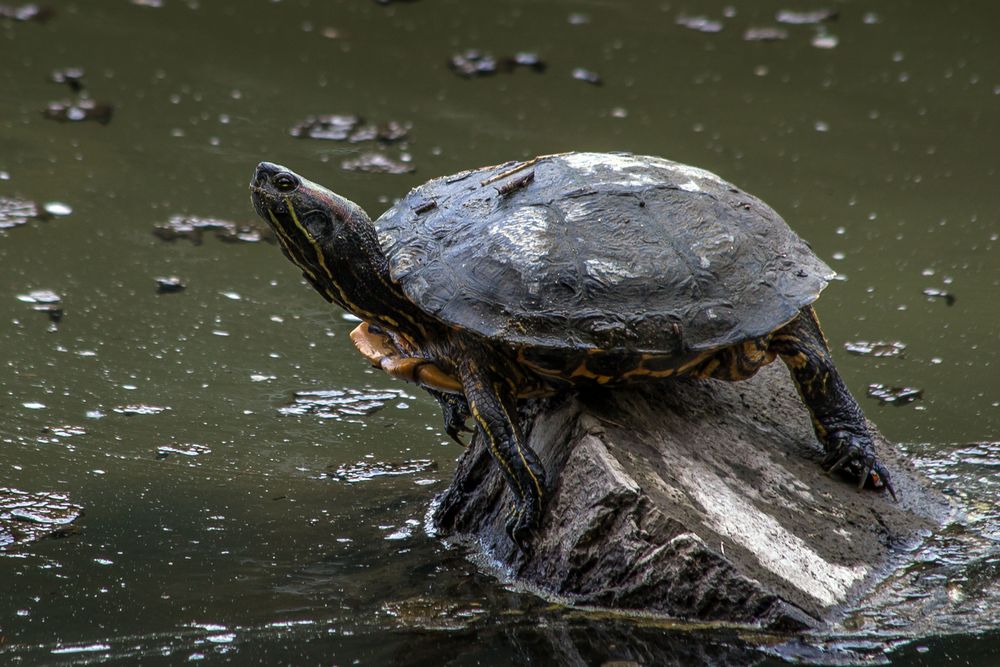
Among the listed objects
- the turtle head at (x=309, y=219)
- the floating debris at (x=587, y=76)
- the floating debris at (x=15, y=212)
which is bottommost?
the floating debris at (x=15, y=212)

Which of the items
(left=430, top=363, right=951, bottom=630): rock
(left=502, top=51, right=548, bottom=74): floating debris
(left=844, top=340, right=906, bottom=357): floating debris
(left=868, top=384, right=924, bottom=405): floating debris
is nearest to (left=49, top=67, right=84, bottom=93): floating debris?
(left=502, top=51, right=548, bottom=74): floating debris

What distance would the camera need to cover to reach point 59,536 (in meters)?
3.14

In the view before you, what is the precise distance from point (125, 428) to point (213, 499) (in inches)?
25.9

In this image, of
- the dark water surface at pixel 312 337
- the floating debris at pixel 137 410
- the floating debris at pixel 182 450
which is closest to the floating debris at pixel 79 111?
the dark water surface at pixel 312 337

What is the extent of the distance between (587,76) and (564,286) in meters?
4.53

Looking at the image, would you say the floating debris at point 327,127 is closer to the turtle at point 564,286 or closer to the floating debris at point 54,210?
the floating debris at point 54,210

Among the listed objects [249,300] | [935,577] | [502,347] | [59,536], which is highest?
[502,347]

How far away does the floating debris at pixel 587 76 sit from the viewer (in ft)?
23.3

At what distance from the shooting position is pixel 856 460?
10.4 ft

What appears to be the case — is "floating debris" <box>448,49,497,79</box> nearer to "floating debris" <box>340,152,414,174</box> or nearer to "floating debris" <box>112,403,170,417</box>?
"floating debris" <box>340,152,414,174</box>

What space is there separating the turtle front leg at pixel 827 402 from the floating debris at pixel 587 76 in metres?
4.20

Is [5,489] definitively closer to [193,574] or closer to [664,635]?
[193,574]

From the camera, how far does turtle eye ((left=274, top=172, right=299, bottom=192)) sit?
3073 millimetres

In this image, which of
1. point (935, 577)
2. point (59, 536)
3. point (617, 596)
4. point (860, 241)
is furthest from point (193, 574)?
point (860, 241)
